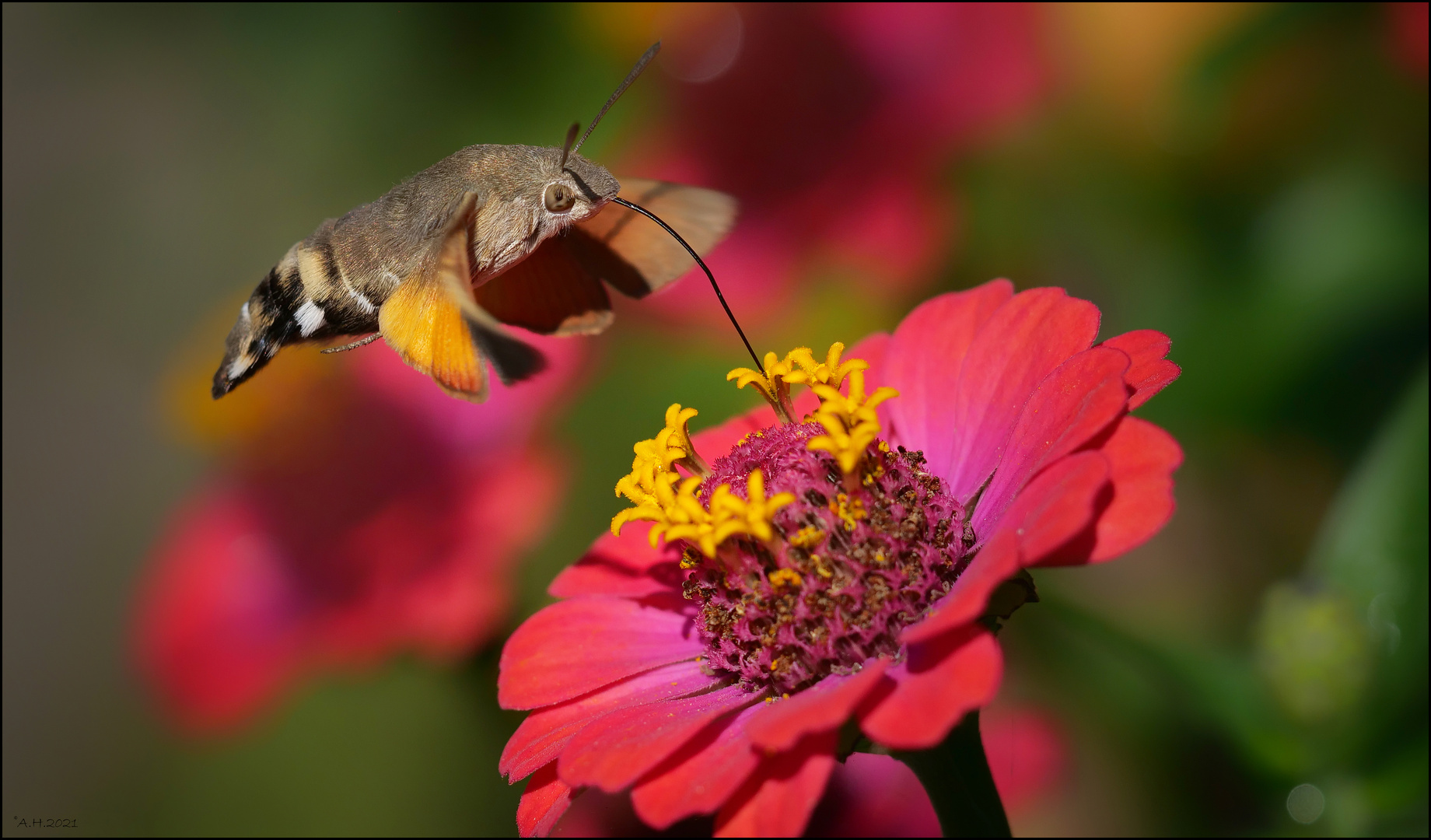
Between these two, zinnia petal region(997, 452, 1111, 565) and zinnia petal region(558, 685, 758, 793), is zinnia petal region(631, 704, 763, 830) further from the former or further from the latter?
zinnia petal region(997, 452, 1111, 565)

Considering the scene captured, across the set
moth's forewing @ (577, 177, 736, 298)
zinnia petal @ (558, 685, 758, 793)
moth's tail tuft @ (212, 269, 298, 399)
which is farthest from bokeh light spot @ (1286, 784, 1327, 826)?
moth's tail tuft @ (212, 269, 298, 399)

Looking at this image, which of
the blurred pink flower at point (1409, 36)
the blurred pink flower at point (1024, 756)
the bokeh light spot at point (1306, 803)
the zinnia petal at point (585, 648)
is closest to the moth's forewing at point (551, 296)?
the zinnia petal at point (585, 648)

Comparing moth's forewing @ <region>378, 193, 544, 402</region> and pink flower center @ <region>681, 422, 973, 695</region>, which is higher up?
moth's forewing @ <region>378, 193, 544, 402</region>

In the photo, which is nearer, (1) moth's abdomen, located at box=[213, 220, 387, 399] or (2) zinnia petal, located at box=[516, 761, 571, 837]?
(2) zinnia petal, located at box=[516, 761, 571, 837]

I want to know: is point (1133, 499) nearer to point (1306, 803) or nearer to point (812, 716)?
point (812, 716)

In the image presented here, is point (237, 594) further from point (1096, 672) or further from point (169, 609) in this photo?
point (1096, 672)

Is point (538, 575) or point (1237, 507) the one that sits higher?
point (538, 575)

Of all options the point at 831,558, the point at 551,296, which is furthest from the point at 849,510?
the point at 551,296

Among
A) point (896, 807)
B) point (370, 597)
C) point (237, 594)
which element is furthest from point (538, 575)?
point (896, 807)
